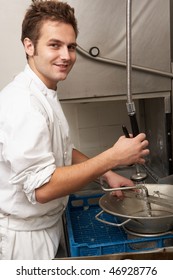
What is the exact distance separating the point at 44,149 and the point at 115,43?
604 mm

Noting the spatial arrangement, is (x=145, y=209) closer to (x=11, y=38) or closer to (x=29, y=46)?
(x=29, y=46)

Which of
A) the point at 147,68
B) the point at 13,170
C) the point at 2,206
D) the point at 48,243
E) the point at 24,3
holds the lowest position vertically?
the point at 48,243

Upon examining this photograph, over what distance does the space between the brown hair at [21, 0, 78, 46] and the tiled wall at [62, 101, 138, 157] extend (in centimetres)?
70

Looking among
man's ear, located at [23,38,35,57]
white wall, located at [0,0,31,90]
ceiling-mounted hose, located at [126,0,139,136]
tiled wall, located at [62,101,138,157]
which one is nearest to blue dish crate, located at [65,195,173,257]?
ceiling-mounted hose, located at [126,0,139,136]

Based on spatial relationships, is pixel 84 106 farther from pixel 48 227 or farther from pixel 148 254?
pixel 148 254

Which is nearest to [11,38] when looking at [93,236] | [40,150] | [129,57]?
[129,57]

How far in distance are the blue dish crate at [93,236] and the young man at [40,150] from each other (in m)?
0.09

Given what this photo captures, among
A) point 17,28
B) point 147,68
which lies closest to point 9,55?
point 17,28

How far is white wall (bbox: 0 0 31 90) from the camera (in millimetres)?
1460

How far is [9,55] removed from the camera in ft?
5.02

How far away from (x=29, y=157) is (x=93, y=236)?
1.27 ft

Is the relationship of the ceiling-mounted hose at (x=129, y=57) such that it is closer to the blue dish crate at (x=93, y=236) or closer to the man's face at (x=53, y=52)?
the man's face at (x=53, y=52)

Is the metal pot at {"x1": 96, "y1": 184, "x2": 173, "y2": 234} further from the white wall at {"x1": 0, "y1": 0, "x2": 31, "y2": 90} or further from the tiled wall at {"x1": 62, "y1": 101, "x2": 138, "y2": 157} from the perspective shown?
the white wall at {"x1": 0, "y1": 0, "x2": 31, "y2": 90}

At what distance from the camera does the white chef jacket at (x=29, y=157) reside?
2.82 feet
